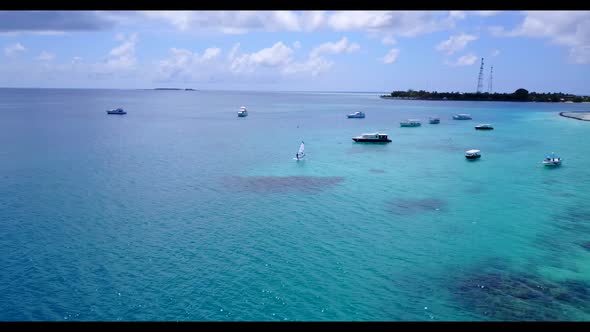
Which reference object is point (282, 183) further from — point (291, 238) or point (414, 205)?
point (291, 238)

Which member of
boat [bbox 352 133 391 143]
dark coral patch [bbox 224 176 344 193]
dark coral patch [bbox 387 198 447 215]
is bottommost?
dark coral patch [bbox 387 198 447 215]

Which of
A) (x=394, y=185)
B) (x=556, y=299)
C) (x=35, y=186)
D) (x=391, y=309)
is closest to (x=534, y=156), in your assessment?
(x=394, y=185)

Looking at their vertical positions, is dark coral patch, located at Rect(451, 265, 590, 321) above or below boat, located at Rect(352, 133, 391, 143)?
below

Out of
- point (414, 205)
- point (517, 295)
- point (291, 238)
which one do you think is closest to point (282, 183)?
point (414, 205)

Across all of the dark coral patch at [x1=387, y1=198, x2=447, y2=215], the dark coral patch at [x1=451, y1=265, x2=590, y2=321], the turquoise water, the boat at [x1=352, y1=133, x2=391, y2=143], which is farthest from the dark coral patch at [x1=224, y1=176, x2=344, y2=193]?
the boat at [x1=352, y1=133, x2=391, y2=143]

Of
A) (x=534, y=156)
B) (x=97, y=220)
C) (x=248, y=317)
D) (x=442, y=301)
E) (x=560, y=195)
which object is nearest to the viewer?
(x=248, y=317)

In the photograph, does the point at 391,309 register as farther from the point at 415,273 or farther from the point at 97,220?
the point at 97,220

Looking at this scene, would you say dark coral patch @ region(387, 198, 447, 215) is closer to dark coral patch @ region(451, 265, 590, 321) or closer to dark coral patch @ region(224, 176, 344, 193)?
dark coral patch @ region(224, 176, 344, 193)

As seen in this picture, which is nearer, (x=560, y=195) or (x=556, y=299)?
(x=556, y=299)
